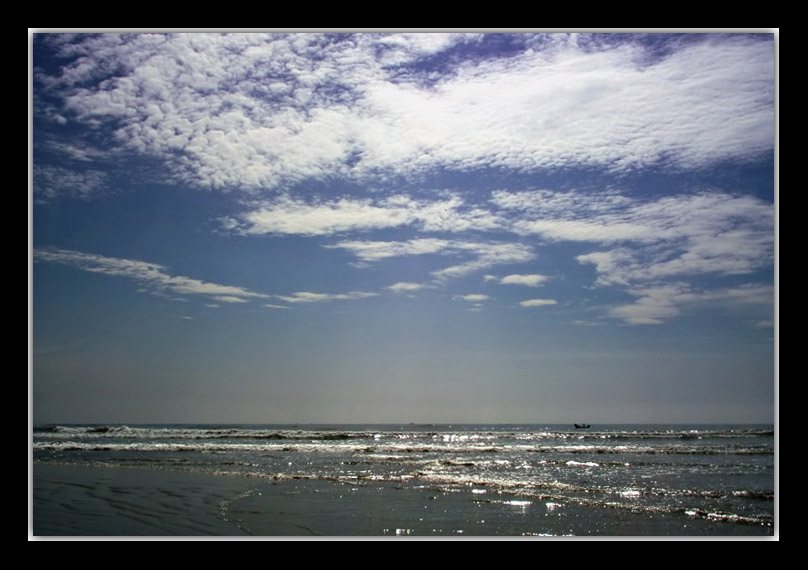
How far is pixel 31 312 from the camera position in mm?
4707

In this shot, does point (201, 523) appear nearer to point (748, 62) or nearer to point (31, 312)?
point (31, 312)

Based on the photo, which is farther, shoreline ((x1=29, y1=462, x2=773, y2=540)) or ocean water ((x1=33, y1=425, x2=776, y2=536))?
ocean water ((x1=33, y1=425, x2=776, y2=536))

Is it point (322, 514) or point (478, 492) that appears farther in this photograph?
point (478, 492)

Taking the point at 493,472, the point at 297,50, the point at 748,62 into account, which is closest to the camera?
the point at 748,62

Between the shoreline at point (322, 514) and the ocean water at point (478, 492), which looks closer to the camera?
the shoreline at point (322, 514)

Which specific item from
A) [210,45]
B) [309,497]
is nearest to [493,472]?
[309,497]

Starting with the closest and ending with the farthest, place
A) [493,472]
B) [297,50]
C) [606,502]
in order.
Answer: [297,50] → [606,502] → [493,472]

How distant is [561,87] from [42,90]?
518 cm

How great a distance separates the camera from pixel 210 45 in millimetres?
5527
